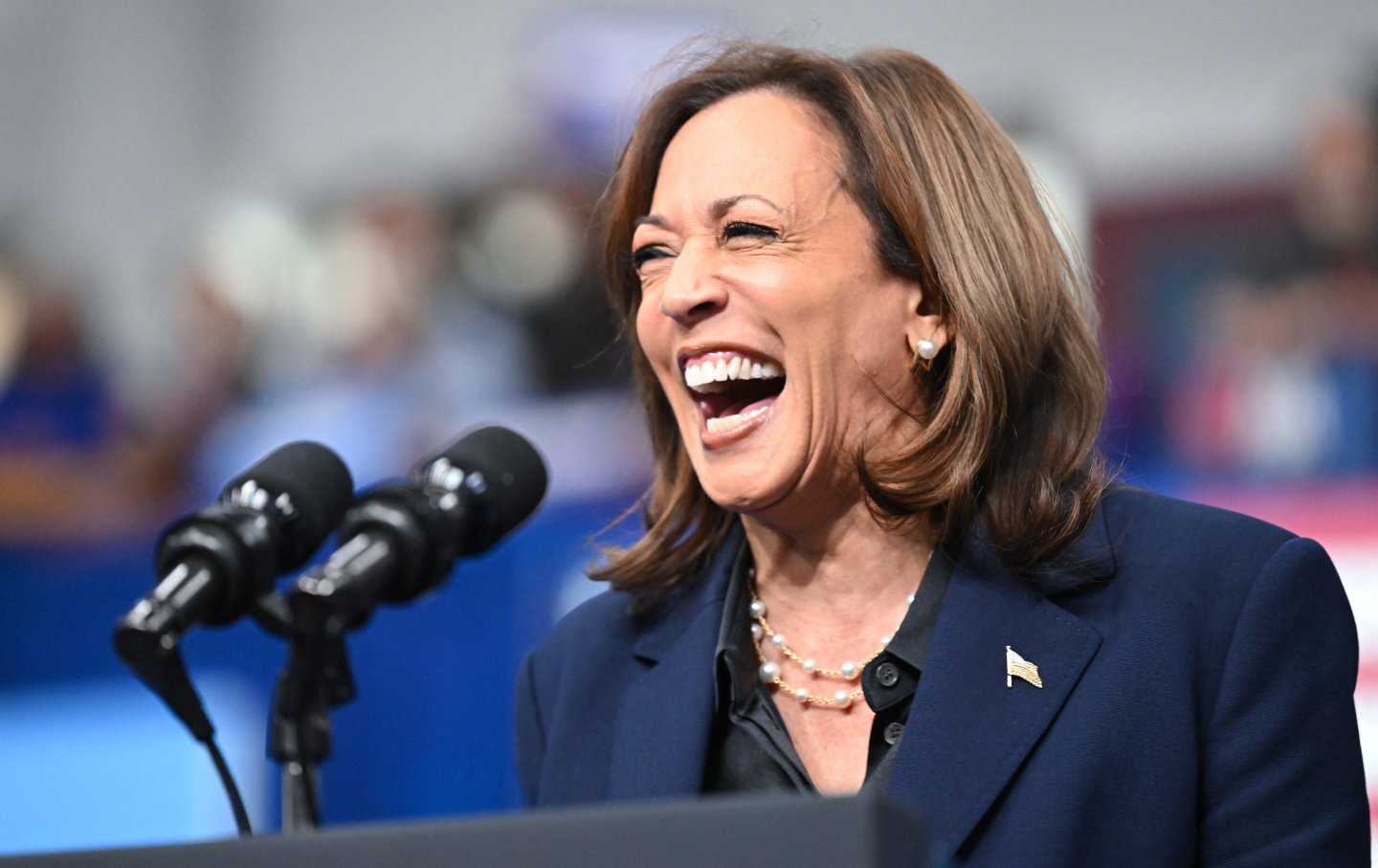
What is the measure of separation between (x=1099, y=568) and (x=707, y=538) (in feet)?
1.94

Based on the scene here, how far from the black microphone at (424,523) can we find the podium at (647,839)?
0.37 meters

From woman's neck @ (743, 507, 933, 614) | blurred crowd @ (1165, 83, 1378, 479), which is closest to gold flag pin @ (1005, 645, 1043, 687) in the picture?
woman's neck @ (743, 507, 933, 614)

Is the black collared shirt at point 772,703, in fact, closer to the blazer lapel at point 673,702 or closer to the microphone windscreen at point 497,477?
the blazer lapel at point 673,702

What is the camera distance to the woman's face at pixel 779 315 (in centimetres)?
207

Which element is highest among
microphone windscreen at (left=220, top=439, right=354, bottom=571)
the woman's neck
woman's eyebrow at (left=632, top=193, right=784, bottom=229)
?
woman's eyebrow at (left=632, top=193, right=784, bottom=229)

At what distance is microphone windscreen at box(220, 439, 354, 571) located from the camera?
5.37 ft

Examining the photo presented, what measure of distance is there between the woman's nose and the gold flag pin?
0.56 meters

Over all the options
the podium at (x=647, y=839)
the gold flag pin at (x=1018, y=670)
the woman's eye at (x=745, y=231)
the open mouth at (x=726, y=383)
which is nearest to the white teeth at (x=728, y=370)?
the open mouth at (x=726, y=383)

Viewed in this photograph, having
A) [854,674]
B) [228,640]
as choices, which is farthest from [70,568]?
[854,674]

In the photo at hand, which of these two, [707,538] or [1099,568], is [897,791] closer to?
[1099,568]

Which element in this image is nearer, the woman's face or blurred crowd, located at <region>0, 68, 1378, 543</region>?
the woman's face

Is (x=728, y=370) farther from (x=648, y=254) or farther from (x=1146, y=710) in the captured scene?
(x=1146, y=710)

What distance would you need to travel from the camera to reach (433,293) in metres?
5.88

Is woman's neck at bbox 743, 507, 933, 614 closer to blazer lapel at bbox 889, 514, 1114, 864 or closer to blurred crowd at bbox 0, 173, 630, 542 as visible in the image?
blazer lapel at bbox 889, 514, 1114, 864
